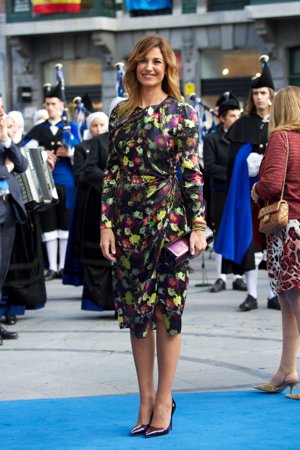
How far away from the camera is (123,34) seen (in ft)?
115

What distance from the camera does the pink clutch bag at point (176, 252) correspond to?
6848 mm

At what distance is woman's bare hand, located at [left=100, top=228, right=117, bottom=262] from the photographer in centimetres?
695

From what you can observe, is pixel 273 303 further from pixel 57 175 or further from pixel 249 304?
pixel 57 175

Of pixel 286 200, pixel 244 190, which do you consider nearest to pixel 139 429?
pixel 286 200

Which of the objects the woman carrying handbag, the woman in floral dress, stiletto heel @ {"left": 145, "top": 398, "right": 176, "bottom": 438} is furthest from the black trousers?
stiletto heel @ {"left": 145, "top": 398, "right": 176, "bottom": 438}

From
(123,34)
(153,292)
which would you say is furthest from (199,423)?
(123,34)

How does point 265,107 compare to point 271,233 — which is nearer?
point 271,233

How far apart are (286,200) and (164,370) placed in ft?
4.78

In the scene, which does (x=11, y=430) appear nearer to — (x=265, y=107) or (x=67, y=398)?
(x=67, y=398)

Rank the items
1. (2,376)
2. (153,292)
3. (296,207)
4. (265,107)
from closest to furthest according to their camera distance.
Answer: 1. (153,292)
2. (296,207)
3. (2,376)
4. (265,107)

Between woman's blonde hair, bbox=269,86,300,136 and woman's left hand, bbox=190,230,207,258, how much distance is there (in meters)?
1.21

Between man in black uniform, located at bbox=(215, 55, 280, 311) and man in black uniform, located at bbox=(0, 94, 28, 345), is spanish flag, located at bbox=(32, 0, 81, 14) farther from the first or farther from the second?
man in black uniform, located at bbox=(0, 94, 28, 345)

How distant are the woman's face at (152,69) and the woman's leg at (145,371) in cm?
128

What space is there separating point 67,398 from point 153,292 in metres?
1.36
